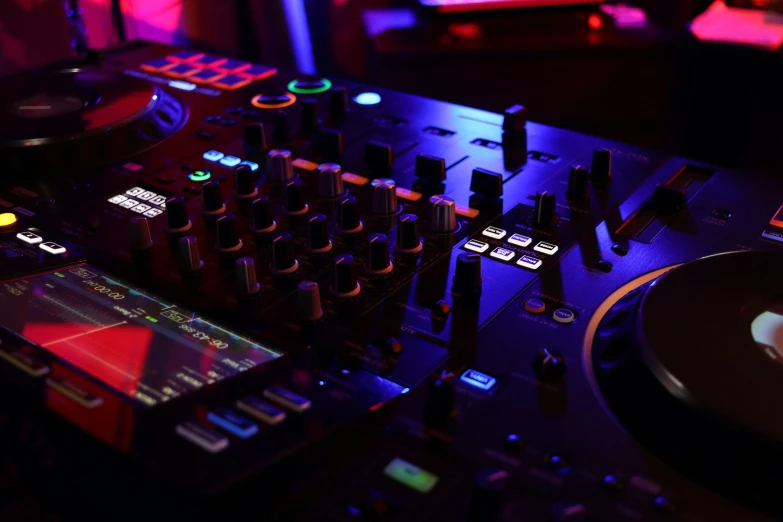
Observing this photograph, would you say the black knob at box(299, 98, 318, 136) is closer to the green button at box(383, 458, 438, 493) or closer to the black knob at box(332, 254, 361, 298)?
the black knob at box(332, 254, 361, 298)

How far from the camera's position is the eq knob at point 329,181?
0.92 metres

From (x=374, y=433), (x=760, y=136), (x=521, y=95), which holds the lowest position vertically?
(x=760, y=136)

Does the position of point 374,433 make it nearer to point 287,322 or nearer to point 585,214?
point 287,322

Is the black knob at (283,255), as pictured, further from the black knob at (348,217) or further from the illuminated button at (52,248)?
the illuminated button at (52,248)

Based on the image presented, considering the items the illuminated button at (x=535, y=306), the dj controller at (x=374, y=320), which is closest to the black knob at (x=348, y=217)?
the dj controller at (x=374, y=320)

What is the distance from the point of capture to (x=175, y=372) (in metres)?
0.64

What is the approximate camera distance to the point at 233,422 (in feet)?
1.80

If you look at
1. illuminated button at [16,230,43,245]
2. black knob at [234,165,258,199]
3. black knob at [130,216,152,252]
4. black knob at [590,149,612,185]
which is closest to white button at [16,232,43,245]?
illuminated button at [16,230,43,245]

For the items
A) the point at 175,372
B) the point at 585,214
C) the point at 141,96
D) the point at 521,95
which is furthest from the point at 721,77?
the point at 175,372

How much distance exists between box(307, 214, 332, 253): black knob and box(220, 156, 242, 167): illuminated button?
24 centimetres

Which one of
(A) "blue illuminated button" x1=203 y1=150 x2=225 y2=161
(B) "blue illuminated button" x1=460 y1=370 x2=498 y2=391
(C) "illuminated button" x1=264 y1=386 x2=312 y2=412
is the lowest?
(B) "blue illuminated button" x1=460 y1=370 x2=498 y2=391

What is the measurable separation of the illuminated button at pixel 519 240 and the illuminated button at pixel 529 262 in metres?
0.03

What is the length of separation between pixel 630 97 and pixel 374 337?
1783 millimetres

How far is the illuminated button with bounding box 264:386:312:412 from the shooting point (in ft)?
1.88
